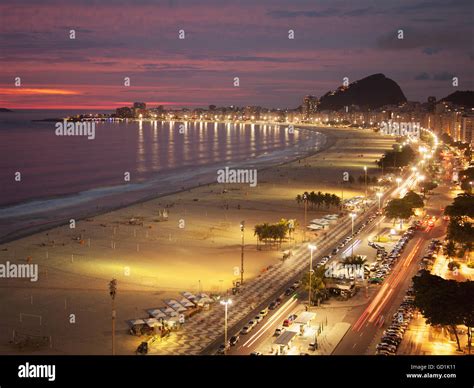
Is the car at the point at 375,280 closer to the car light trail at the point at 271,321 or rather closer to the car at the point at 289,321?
the car light trail at the point at 271,321

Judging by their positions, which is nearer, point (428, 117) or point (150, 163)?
point (150, 163)

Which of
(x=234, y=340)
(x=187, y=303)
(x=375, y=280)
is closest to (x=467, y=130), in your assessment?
(x=375, y=280)

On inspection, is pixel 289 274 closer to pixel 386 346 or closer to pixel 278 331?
pixel 278 331

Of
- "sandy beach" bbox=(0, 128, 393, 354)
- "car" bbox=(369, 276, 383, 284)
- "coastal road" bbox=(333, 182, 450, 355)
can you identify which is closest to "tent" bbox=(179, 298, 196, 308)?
"sandy beach" bbox=(0, 128, 393, 354)

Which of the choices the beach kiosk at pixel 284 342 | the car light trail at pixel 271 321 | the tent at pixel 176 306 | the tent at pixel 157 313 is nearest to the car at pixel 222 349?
the car light trail at pixel 271 321

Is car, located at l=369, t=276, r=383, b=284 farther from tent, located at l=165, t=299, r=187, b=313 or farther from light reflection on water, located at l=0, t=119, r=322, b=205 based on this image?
light reflection on water, located at l=0, t=119, r=322, b=205
